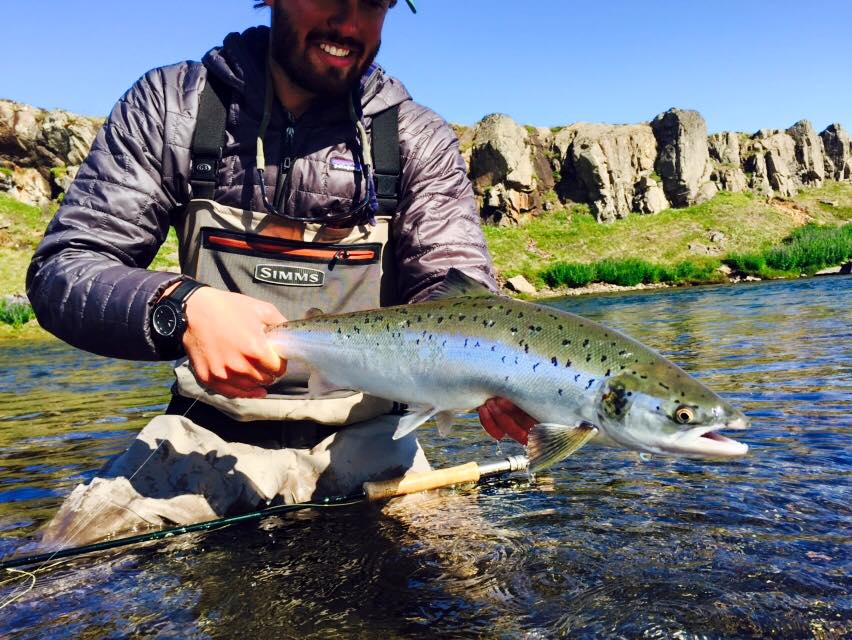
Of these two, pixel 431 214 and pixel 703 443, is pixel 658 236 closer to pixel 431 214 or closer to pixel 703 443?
pixel 431 214

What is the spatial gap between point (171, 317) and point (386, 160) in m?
1.66

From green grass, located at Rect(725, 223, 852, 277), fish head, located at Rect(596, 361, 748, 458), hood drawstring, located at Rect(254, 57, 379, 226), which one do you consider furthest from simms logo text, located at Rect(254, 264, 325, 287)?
green grass, located at Rect(725, 223, 852, 277)

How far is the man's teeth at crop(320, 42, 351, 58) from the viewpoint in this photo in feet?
12.5

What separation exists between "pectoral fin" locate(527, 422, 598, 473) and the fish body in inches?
1.5

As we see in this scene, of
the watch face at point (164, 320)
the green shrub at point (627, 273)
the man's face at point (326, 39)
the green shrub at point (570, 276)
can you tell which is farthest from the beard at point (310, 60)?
the green shrub at point (627, 273)

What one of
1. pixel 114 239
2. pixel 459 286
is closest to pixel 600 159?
pixel 459 286

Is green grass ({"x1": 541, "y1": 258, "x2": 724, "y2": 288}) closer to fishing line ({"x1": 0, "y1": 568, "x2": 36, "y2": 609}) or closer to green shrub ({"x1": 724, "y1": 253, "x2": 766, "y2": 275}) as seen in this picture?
green shrub ({"x1": 724, "y1": 253, "x2": 766, "y2": 275})

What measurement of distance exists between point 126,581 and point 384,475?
155cm

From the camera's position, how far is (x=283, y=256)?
393 centimetres

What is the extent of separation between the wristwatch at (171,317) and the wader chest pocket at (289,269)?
889 mm

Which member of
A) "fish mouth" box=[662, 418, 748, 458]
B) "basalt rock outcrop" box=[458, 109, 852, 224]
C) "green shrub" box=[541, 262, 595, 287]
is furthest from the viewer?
"basalt rock outcrop" box=[458, 109, 852, 224]

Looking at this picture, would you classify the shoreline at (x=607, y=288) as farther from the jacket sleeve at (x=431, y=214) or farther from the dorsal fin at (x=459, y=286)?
the dorsal fin at (x=459, y=286)

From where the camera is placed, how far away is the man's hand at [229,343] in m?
2.79

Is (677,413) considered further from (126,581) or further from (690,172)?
(690,172)
